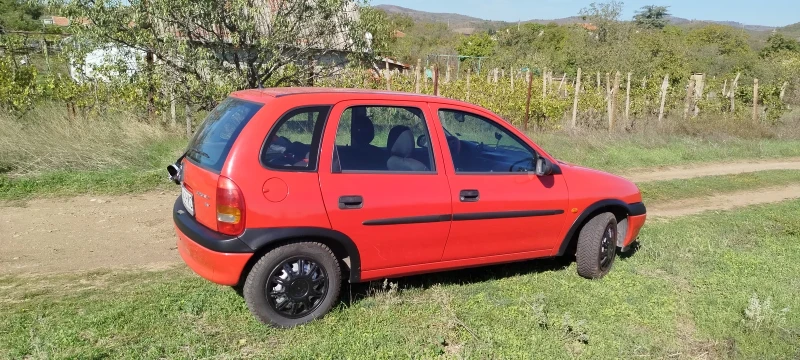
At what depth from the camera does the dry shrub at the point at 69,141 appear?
28.1 feet

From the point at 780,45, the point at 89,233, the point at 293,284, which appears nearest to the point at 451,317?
the point at 293,284

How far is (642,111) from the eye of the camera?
58.6 feet

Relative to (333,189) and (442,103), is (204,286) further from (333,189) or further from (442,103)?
(442,103)

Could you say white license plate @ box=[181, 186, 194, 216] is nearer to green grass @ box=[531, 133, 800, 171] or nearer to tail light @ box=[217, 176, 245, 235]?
tail light @ box=[217, 176, 245, 235]

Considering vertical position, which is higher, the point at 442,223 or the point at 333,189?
the point at 333,189

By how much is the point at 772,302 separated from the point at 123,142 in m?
9.15

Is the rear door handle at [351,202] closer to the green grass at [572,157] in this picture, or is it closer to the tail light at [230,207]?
the tail light at [230,207]

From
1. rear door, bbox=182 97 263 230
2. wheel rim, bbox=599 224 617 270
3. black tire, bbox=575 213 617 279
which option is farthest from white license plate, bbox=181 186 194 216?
wheel rim, bbox=599 224 617 270

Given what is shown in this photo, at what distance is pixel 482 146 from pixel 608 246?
1573 mm

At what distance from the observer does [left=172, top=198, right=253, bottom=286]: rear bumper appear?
3.77 m

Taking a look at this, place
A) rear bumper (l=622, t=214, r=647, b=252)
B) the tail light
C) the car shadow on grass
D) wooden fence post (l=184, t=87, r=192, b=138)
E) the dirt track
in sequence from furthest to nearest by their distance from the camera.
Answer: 1. wooden fence post (l=184, t=87, r=192, b=138)
2. rear bumper (l=622, t=214, r=647, b=252)
3. the dirt track
4. the car shadow on grass
5. the tail light

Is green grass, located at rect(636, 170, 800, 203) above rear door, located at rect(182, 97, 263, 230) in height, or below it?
below

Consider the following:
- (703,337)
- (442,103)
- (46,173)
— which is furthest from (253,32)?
(703,337)

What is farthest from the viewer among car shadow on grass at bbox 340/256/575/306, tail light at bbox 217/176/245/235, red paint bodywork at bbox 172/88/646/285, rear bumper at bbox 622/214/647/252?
rear bumper at bbox 622/214/647/252
